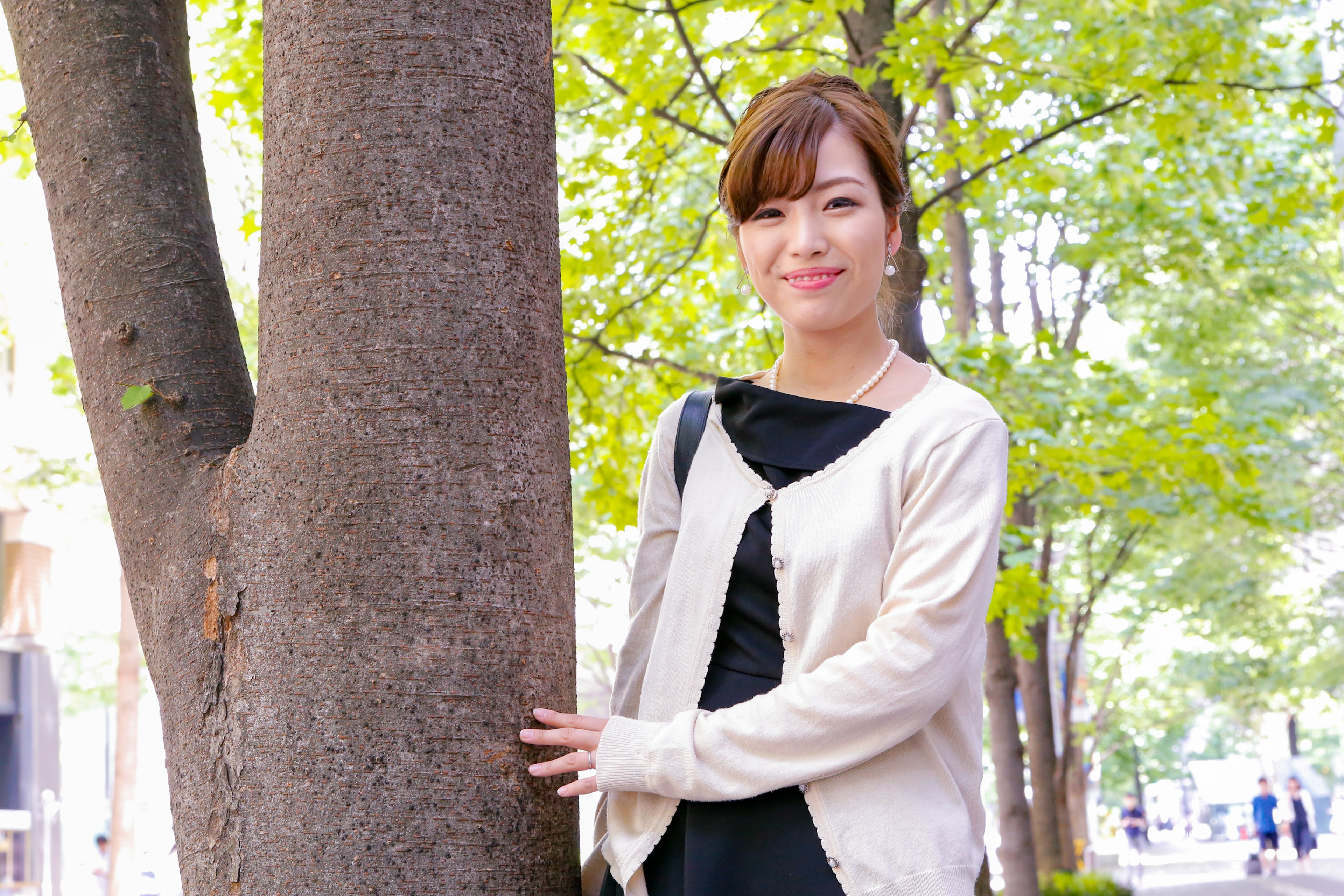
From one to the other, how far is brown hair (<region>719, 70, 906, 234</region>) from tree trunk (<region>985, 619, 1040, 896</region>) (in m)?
6.98

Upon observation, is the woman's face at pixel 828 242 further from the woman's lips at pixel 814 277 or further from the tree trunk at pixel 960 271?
the tree trunk at pixel 960 271

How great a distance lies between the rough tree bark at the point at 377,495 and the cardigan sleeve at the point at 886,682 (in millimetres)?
222

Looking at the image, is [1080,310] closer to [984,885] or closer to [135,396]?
[984,885]

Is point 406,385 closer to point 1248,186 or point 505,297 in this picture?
point 505,297

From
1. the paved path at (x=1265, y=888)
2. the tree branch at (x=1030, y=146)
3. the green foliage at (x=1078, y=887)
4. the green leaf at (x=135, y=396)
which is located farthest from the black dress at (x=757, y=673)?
the paved path at (x=1265, y=888)

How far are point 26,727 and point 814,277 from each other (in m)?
20.9

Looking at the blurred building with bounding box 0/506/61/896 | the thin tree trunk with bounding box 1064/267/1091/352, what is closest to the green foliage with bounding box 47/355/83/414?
the thin tree trunk with bounding box 1064/267/1091/352

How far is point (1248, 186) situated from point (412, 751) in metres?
11.2

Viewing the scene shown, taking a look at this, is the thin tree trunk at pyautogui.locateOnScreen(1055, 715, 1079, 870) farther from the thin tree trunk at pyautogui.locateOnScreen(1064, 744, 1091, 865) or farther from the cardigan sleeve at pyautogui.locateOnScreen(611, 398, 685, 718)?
the cardigan sleeve at pyautogui.locateOnScreen(611, 398, 685, 718)

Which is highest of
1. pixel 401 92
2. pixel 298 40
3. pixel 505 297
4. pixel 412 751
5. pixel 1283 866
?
pixel 298 40

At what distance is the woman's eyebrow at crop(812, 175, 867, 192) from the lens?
1882mm

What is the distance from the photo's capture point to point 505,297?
1.84 m

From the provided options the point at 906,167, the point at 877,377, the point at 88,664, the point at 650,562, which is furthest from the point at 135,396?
the point at 88,664

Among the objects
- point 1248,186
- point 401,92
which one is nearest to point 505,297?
point 401,92
